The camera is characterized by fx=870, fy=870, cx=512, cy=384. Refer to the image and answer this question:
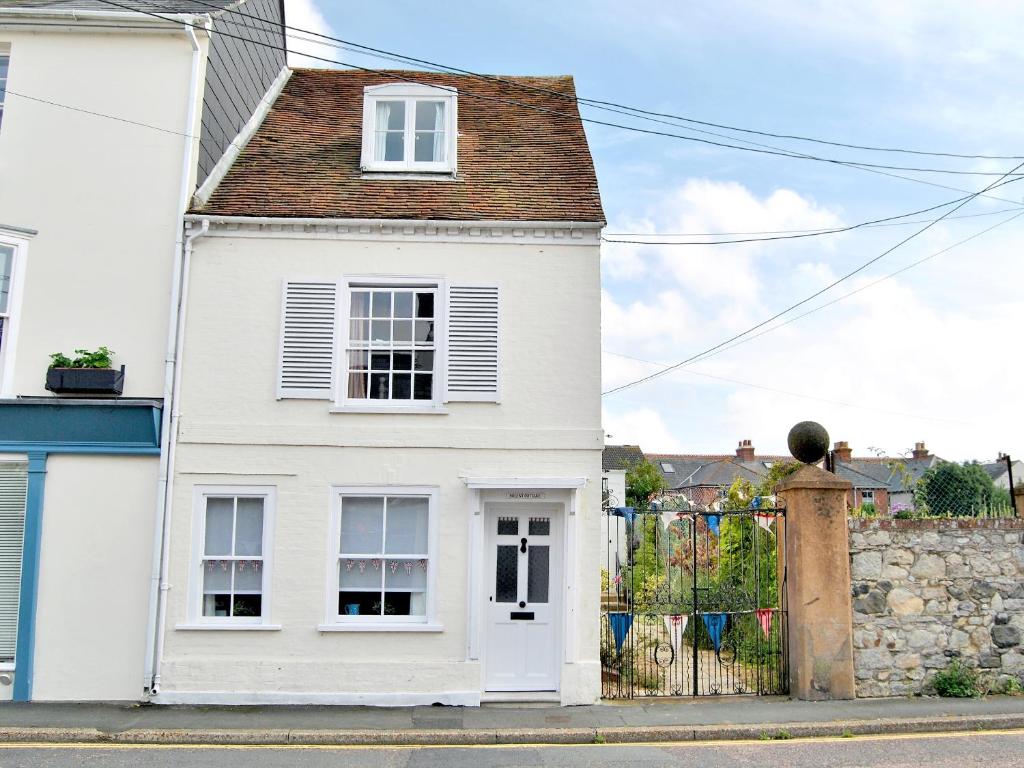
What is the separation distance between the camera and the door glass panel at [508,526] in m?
11.4

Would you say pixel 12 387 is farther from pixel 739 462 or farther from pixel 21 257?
pixel 739 462

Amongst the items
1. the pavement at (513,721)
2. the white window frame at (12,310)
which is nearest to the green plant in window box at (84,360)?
the white window frame at (12,310)

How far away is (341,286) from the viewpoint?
11695 millimetres

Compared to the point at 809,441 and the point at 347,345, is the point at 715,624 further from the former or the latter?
the point at 347,345

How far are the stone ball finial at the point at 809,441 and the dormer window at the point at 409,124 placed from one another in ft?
20.8

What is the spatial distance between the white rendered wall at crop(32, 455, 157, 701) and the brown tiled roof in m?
3.82

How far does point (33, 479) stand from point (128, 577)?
5.77 ft

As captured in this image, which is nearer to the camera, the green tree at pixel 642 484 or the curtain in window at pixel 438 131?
the curtain in window at pixel 438 131

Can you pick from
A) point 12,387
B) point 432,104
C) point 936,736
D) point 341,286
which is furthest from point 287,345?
point 936,736

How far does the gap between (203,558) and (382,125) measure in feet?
22.2

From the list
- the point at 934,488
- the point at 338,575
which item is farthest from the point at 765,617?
the point at 934,488

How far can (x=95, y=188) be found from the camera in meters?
11.8

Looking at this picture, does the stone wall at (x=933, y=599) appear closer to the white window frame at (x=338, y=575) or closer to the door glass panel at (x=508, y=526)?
the door glass panel at (x=508, y=526)

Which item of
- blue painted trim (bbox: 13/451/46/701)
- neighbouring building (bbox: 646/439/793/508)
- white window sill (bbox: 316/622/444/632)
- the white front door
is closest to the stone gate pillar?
the white front door
